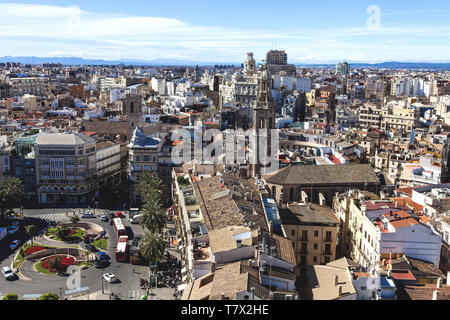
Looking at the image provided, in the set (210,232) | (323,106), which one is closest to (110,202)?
(210,232)

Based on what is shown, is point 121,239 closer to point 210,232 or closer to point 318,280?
point 210,232

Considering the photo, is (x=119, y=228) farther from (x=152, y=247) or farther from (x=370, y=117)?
(x=370, y=117)

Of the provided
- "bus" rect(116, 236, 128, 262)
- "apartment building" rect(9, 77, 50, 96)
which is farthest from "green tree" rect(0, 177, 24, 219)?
"apartment building" rect(9, 77, 50, 96)

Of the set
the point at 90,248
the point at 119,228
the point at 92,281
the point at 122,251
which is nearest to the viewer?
the point at 92,281

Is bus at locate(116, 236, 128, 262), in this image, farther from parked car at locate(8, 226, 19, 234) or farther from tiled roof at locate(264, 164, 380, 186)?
tiled roof at locate(264, 164, 380, 186)

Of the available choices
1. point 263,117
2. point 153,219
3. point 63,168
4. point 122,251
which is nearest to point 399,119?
point 263,117
